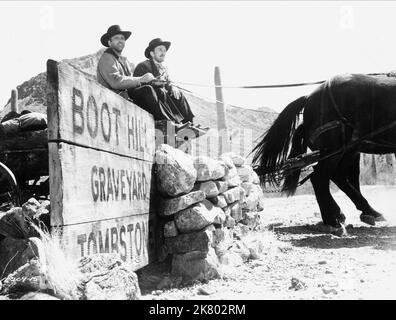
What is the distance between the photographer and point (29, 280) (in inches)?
78.0

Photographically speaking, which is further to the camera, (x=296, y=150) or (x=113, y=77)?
(x=296, y=150)

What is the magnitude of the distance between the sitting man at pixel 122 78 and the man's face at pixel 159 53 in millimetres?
509

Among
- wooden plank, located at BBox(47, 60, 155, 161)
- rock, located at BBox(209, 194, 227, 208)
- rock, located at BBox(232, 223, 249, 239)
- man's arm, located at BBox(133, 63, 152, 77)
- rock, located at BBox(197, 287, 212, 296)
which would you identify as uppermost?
man's arm, located at BBox(133, 63, 152, 77)

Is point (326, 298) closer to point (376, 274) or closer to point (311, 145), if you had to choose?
point (376, 274)

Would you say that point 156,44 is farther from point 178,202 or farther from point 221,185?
point 178,202

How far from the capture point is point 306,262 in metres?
4.08

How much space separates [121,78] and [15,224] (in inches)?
84.7

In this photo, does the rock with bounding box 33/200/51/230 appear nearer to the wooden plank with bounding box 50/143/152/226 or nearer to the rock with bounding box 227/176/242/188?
the wooden plank with bounding box 50/143/152/226

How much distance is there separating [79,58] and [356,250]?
74.0 feet

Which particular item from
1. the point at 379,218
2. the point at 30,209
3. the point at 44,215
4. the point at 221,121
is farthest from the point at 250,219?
the point at 221,121

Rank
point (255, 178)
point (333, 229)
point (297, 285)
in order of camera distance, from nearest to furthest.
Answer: point (297, 285)
point (333, 229)
point (255, 178)

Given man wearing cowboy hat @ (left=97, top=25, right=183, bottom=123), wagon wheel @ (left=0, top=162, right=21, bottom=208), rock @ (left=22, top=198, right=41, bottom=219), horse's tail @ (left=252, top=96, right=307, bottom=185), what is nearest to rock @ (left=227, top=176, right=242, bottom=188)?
man wearing cowboy hat @ (left=97, top=25, right=183, bottom=123)

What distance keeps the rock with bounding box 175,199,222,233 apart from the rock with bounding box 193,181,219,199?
0.56ft

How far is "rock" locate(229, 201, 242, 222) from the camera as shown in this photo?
4.81m
